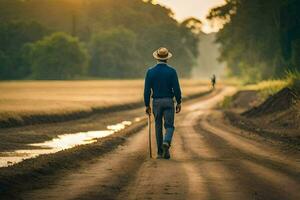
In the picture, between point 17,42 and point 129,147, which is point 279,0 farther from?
point 17,42

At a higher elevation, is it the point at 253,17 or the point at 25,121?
the point at 253,17

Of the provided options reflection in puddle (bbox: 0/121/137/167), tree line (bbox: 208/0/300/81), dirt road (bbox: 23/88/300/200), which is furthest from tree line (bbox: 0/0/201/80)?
dirt road (bbox: 23/88/300/200)

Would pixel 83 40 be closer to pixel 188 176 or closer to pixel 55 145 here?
pixel 55 145

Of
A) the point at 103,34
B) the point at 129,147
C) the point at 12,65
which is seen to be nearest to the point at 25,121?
the point at 129,147

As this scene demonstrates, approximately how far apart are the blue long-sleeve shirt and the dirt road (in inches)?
58.9

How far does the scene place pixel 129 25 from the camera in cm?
18625

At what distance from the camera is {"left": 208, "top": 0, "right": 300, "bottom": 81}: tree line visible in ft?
199

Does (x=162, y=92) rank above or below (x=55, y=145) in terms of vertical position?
above

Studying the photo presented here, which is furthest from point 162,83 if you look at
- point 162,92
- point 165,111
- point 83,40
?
point 83,40

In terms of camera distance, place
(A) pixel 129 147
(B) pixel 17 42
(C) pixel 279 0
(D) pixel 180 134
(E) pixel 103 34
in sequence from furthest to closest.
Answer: (E) pixel 103 34, (B) pixel 17 42, (C) pixel 279 0, (D) pixel 180 134, (A) pixel 129 147

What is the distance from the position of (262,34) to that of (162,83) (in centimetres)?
6343

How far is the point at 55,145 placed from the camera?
21781 mm

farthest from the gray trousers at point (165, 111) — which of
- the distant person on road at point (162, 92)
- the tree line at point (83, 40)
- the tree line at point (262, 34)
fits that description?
the tree line at point (83, 40)

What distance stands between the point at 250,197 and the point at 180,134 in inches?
563
